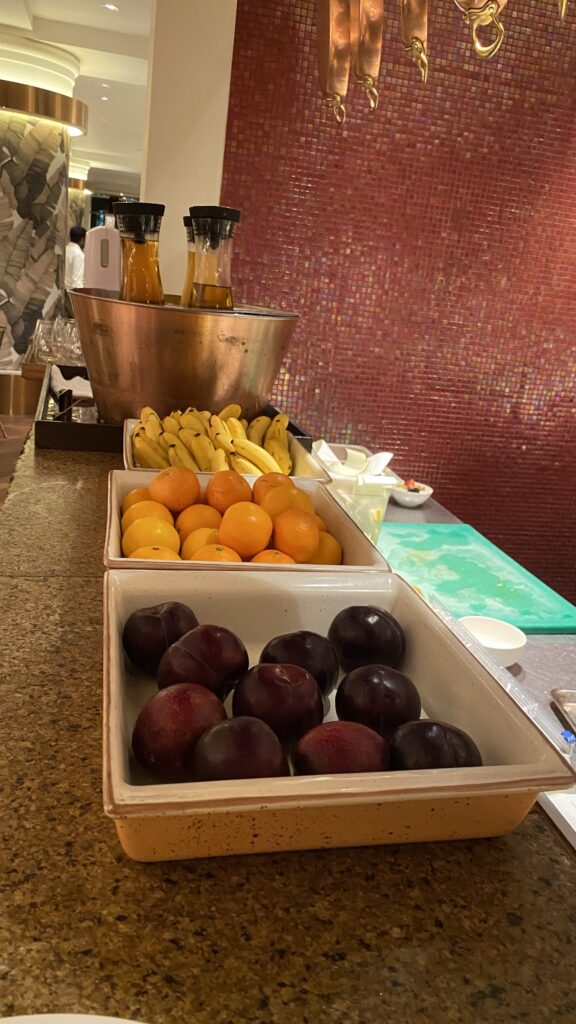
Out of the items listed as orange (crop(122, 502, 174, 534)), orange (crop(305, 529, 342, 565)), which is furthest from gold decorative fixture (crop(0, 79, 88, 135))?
orange (crop(305, 529, 342, 565))

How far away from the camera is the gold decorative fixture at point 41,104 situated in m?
6.76

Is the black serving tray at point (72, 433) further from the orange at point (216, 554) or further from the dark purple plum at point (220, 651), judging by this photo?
the dark purple plum at point (220, 651)

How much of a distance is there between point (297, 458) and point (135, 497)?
1.55 ft

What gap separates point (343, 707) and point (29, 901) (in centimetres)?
26

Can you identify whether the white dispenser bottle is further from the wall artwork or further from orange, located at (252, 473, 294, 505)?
the wall artwork

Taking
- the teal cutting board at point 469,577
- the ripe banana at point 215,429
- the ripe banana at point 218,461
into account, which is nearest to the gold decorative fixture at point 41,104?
the teal cutting board at point 469,577

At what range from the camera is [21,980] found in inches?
16.8

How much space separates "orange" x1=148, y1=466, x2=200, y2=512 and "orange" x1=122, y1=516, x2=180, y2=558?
9 cm

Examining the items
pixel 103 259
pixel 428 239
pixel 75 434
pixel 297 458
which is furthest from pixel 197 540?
pixel 428 239

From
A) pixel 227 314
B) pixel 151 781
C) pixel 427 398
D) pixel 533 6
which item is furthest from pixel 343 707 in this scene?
pixel 533 6

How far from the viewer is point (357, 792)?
478 mm

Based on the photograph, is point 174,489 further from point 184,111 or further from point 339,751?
point 184,111

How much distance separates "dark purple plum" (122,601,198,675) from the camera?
26.1 inches

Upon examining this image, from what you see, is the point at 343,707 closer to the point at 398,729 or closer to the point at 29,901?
the point at 398,729
